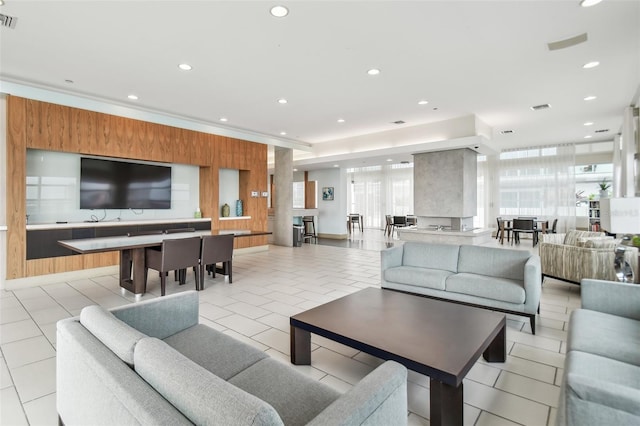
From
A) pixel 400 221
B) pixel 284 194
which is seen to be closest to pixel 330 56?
pixel 284 194

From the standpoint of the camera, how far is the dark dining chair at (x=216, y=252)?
182 inches

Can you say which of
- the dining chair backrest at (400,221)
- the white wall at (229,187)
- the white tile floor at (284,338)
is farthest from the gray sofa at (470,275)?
the dining chair backrest at (400,221)

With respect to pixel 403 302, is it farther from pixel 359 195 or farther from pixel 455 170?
pixel 359 195

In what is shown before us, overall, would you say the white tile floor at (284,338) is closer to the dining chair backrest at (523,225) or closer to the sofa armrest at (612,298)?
the sofa armrest at (612,298)

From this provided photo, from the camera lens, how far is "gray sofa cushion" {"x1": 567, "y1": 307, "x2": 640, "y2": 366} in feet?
5.71

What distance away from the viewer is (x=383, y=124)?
24.1ft

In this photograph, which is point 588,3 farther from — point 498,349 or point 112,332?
point 112,332

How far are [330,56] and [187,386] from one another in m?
3.91

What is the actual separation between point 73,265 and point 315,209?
7104 mm

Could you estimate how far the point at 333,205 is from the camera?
1114cm

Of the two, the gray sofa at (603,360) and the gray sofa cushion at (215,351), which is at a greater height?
the gray sofa at (603,360)

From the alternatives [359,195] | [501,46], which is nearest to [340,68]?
[501,46]

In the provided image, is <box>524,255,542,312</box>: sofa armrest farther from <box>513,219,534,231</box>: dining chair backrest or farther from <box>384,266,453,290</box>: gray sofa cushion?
<box>513,219,534,231</box>: dining chair backrest

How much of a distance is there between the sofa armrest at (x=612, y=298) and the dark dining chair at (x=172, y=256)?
436 cm
